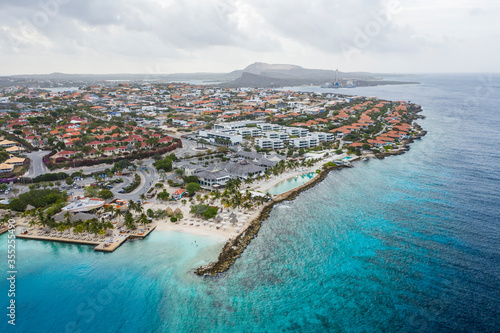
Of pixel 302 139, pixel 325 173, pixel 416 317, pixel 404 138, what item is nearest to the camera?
pixel 416 317

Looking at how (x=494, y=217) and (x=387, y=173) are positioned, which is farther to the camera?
(x=387, y=173)

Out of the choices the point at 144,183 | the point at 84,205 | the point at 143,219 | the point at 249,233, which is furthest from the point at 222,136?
the point at 249,233

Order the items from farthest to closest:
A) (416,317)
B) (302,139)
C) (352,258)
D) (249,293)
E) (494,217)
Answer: (302,139) < (494,217) < (352,258) < (249,293) < (416,317)

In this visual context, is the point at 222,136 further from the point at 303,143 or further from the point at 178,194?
the point at 178,194

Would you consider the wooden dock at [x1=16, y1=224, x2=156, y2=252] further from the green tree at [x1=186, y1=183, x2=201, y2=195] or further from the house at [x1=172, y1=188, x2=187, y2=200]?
the green tree at [x1=186, y1=183, x2=201, y2=195]

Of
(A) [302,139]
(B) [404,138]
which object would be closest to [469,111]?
(B) [404,138]

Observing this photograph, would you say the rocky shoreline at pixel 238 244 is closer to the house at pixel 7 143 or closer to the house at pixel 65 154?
the house at pixel 65 154

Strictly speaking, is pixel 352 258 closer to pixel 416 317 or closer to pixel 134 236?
pixel 416 317
